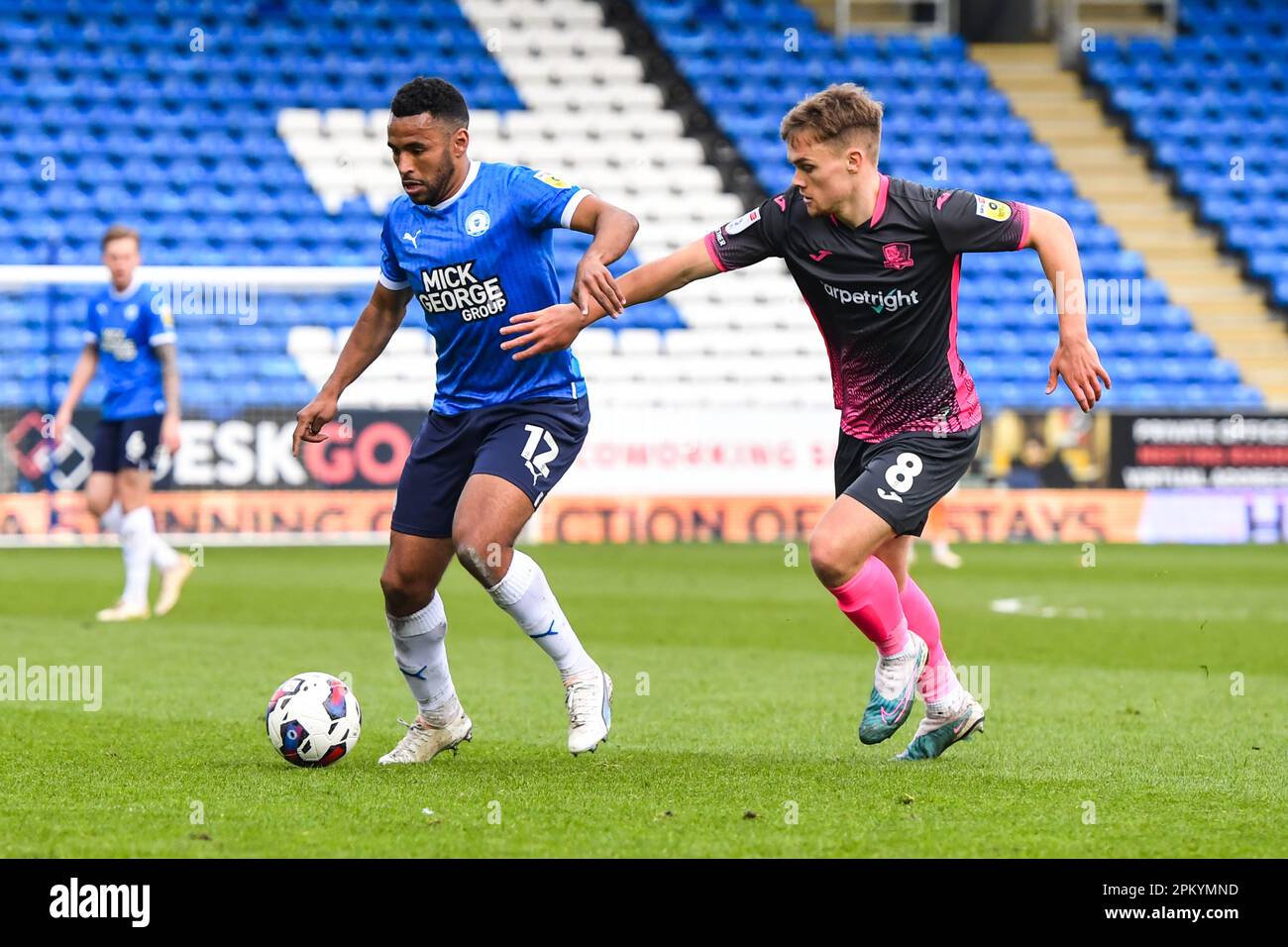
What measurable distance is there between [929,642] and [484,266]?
6.78 ft

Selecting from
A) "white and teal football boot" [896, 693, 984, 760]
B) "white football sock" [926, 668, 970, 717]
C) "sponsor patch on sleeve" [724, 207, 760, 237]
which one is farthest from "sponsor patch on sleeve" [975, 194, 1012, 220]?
"white and teal football boot" [896, 693, 984, 760]

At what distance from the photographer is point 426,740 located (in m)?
6.29

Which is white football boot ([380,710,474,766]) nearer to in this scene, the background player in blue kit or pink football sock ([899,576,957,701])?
pink football sock ([899,576,957,701])

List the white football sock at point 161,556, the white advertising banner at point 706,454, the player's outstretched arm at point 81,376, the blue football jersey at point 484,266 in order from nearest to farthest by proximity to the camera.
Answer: the blue football jersey at point 484,266
the player's outstretched arm at point 81,376
the white football sock at point 161,556
the white advertising banner at point 706,454

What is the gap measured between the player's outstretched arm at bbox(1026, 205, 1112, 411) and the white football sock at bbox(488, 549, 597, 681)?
1.81 meters

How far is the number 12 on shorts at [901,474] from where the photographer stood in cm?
609

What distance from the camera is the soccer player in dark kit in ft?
19.6

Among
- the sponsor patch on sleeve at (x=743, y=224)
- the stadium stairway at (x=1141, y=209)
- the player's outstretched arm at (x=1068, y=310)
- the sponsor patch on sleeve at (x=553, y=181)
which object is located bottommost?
the player's outstretched arm at (x=1068, y=310)

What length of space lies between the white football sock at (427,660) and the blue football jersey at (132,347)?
5.93 m

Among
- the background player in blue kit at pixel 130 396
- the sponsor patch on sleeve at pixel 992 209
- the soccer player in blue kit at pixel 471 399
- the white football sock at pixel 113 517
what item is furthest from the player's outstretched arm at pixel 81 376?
the sponsor patch on sleeve at pixel 992 209

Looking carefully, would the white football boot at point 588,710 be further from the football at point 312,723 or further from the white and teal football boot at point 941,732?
the white and teal football boot at point 941,732

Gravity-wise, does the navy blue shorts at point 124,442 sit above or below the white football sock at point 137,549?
above

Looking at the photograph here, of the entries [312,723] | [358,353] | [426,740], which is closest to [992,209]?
[358,353]

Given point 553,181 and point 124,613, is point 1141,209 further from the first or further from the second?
point 553,181
